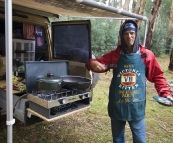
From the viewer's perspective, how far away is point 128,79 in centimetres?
204

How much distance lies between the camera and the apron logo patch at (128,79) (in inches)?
79.9

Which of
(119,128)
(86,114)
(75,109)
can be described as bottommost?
(86,114)

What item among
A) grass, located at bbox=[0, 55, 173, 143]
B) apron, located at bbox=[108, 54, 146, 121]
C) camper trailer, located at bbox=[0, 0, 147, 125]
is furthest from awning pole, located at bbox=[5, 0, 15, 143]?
grass, located at bbox=[0, 55, 173, 143]

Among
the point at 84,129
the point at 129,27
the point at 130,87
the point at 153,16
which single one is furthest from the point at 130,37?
the point at 153,16

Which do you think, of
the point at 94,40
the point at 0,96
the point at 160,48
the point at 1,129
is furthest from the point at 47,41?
the point at 160,48

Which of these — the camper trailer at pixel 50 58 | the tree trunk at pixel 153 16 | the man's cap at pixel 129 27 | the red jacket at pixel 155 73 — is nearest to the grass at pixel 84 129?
the camper trailer at pixel 50 58

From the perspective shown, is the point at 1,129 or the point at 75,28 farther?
the point at 1,129

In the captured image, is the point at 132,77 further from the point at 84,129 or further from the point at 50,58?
the point at 50,58

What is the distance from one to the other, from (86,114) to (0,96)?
6.95 feet

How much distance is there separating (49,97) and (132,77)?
97cm

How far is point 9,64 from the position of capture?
57.5 inches

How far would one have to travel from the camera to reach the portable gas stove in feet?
6.04

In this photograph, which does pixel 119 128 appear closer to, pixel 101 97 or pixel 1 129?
pixel 1 129

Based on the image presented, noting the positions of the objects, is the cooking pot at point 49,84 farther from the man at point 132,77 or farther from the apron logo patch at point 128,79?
the apron logo patch at point 128,79
